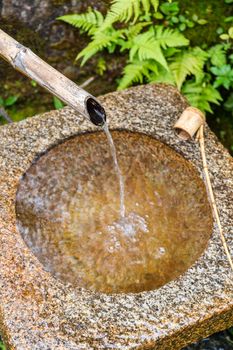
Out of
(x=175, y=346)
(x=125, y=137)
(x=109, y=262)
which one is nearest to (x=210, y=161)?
(x=125, y=137)

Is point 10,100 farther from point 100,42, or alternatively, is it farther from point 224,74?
point 224,74

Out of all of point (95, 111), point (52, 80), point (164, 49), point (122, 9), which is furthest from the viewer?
point (164, 49)

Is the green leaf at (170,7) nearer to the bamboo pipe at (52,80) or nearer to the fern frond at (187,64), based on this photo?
the fern frond at (187,64)

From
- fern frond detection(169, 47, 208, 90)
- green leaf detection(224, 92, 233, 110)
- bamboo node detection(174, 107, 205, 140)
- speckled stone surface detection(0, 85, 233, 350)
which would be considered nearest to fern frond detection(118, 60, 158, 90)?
fern frond detection(169, 47, 208, 90)

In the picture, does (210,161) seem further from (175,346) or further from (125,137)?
(175,346)

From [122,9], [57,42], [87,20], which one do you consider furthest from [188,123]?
[57,42]

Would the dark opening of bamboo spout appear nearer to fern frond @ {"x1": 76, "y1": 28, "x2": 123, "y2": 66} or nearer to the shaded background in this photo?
fern frond @ {"x1": 76, "y1": 28, "x2": 123, "y2": 66}

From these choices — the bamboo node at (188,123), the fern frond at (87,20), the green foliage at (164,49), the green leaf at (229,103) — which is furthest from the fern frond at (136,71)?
the bamboo node at (188,123)
